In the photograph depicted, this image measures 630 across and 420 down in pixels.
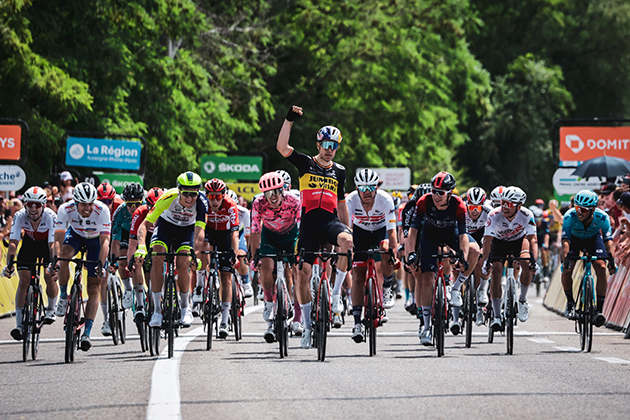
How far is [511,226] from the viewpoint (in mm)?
14859

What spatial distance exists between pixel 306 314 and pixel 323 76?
29546mm

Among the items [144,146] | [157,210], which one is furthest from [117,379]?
[144,146]

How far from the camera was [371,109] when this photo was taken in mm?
42938

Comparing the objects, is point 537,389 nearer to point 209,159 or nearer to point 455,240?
point 455,240

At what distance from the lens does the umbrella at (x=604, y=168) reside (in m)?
24.2

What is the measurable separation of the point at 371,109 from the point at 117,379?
32858 mm

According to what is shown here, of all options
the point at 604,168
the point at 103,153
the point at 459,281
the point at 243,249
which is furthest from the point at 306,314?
the point at 103,153

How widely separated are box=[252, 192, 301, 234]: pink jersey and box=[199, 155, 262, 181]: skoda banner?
65.7 ft

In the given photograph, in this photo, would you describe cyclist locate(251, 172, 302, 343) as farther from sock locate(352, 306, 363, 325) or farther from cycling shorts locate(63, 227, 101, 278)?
cycling shorts locate(63, 227, 101, 278)

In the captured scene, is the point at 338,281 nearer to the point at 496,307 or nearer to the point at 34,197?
the point at 496,307

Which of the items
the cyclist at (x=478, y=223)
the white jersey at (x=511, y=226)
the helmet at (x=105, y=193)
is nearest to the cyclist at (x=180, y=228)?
the helmet at (x=105, y=193)

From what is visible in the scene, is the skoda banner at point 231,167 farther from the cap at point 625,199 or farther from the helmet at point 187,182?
the helmet at point 187,182

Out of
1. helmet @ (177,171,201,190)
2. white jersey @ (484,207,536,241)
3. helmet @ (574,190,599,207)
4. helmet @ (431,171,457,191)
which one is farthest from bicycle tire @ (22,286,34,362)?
helmet @ (574,190,599,207)

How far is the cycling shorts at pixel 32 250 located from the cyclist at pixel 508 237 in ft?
17.6
